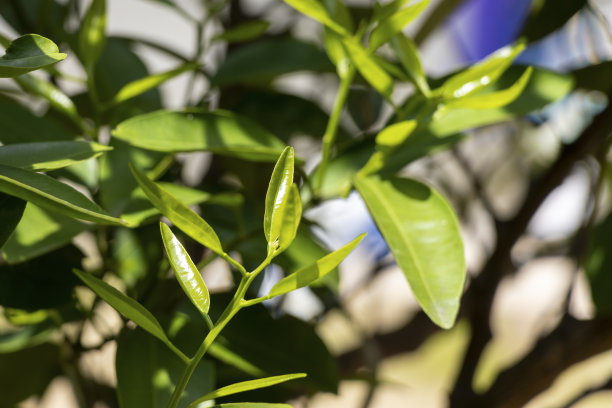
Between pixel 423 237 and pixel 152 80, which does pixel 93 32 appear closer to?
pixel 152 80

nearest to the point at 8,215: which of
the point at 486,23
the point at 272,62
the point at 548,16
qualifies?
the point at 272,62

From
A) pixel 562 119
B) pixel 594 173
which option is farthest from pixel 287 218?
pixel 562 119

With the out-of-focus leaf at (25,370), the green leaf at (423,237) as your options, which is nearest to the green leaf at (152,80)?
the green leaf at (423,237)

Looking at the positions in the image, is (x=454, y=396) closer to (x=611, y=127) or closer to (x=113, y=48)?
(x=611, y=127)

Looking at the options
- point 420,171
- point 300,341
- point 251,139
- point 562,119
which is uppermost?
point 251,139

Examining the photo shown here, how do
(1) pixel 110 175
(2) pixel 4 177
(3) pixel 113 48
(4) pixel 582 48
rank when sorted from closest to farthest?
(2) pixel 4 177 → (1) pixel 110 175 → (3) pixel 113 48 → (4) pixel 582 48

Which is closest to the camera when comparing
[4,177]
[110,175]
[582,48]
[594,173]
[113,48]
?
[4,177]

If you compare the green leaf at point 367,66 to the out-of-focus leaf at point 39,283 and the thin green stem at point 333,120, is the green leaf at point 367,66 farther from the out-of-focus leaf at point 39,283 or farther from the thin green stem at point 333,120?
the out-of-focus leaf at point 39,283
